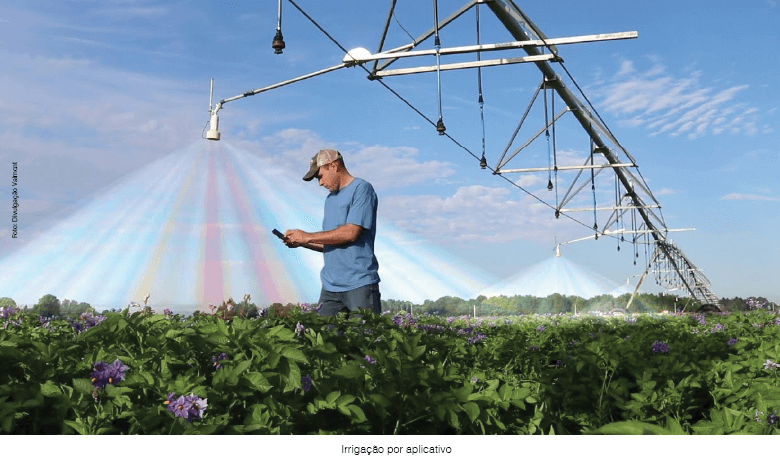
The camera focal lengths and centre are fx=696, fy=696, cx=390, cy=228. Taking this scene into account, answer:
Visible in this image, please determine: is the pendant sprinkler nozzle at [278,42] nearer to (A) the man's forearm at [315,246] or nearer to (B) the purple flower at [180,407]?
(A) the man's forearm at [315,246]

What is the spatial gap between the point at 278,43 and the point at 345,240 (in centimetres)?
349

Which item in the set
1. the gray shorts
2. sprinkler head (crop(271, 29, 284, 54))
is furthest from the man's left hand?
sprinkler head (crop(271, 29, 284, 54))

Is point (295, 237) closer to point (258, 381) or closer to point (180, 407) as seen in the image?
point (258, 381)

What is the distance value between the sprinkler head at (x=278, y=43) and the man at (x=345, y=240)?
8.96ft

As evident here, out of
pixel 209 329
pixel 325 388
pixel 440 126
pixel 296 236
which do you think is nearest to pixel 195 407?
pixel 325 388

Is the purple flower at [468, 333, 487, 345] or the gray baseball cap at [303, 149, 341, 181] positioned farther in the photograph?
the gray baseball cap at [303, 149, 341, 181]

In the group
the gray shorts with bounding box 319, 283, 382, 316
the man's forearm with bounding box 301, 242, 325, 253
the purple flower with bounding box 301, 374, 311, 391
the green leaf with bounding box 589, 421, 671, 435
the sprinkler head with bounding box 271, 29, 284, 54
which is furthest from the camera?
the sprinkler head with bounding box 271, 29, 284, 54

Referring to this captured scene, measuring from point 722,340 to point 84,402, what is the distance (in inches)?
176

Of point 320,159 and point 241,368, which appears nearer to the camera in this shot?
point 241,368

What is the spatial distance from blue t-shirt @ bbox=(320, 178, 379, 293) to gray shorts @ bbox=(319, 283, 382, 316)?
0.13ft

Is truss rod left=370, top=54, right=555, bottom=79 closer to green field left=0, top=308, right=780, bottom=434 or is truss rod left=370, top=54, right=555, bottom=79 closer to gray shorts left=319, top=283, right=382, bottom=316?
gray shorts left=319, top=283, right=382, bottom=316

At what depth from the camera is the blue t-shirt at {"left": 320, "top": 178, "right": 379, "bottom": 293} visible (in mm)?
5535

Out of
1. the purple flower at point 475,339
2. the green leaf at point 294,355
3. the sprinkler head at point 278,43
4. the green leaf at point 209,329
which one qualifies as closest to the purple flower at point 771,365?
the purple flower at point 475,339

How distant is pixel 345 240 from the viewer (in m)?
5.48
